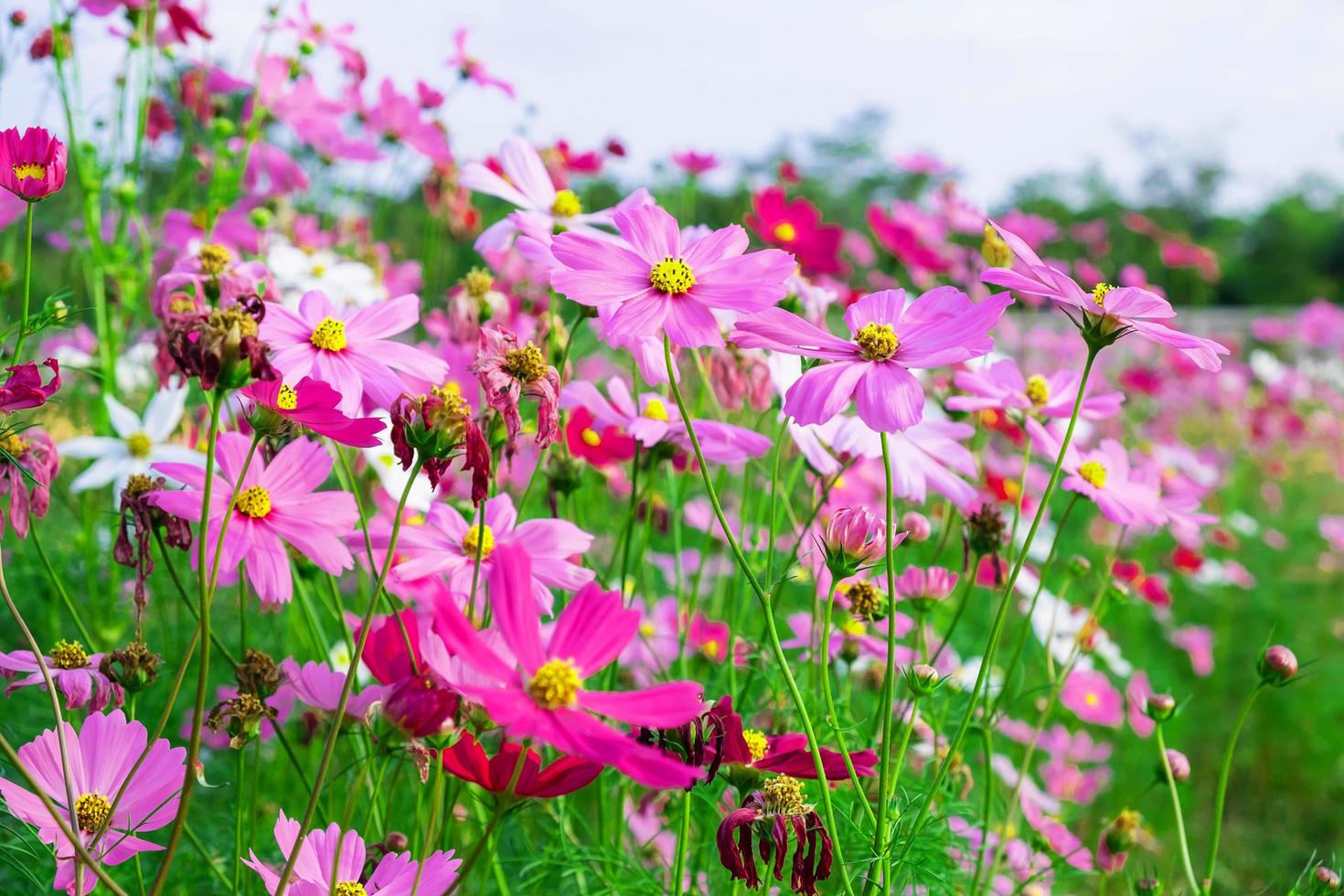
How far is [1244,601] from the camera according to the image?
9.59ft

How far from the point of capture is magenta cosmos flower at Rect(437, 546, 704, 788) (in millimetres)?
392

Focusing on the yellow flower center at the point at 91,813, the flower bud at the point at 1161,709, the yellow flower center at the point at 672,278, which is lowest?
the flower bud at the point at 1161,709

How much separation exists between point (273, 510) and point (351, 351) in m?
0.11

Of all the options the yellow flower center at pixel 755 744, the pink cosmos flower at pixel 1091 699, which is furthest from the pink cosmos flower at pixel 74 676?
the pink cosmos flower at pixel 1091 699

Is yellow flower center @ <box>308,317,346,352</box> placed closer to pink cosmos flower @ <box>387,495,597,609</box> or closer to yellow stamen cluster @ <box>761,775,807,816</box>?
pink cosmos flower @ <box>387,495,597,609</box>

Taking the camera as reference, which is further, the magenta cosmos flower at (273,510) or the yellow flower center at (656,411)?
the yellow flower center at (656,411)

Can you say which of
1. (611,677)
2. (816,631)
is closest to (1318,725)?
(816,631)

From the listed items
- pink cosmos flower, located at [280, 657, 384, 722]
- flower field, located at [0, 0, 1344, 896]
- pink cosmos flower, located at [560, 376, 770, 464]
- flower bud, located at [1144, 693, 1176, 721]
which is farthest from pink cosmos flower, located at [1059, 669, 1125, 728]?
pink cosmos flower, located at [280, 657, 384, 722]

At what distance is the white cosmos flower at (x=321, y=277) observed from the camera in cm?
117

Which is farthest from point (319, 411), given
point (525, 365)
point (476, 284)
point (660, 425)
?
point (476, 284)

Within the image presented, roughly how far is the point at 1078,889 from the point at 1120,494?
47.1 inches

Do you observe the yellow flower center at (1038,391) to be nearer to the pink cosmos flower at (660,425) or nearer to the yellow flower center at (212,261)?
the pink cosmos flower at (660,425)

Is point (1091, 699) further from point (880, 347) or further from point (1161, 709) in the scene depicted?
point (880, 347)

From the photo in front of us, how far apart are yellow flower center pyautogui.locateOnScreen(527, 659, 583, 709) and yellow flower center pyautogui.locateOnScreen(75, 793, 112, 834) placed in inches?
10.1
